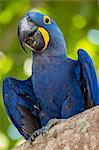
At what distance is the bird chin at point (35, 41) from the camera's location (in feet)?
11.3

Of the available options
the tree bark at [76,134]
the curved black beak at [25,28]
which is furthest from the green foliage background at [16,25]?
the tree bark at [76,134]

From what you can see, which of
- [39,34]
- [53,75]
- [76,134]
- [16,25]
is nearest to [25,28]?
[39,34]

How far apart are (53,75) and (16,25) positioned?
1777mm

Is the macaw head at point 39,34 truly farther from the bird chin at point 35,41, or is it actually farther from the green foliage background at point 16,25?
the green foliage background at point 16,25

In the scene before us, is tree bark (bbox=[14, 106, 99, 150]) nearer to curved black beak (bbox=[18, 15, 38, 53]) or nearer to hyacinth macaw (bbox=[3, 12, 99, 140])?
hyacinth macaw (bbox=[3, 12, 99, 140])

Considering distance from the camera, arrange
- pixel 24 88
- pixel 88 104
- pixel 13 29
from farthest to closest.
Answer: pixel 13 29 → pixel 24 88 → pixel 88 104

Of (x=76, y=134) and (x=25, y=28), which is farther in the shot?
(x=25, y=28)

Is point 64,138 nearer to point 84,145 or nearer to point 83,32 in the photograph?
point 84,145

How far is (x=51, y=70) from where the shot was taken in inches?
138

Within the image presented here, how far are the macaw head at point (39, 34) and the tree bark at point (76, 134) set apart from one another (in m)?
0.79

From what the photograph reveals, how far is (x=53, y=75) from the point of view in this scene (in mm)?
3500

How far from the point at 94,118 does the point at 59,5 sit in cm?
259

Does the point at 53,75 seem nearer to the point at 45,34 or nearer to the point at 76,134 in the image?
the point at 45,34

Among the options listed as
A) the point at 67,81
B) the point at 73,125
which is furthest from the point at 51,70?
the point at 73,125
